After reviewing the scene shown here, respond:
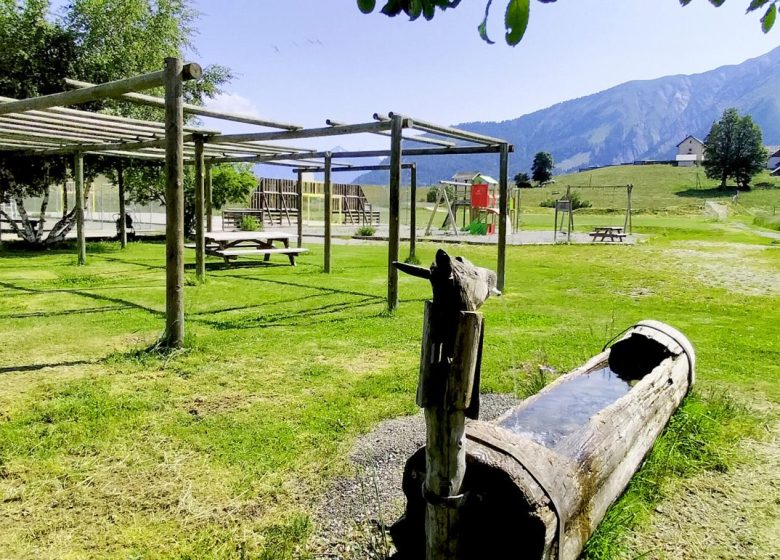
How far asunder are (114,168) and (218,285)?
8.37 meters

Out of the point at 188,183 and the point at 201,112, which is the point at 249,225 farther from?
the point at 201,112

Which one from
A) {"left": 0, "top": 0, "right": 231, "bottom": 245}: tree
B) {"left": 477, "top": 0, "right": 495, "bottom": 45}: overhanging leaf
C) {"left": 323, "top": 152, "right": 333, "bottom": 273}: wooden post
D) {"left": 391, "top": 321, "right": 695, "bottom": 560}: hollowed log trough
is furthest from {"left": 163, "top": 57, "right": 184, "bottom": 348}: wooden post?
{"left": 0, "top": 0, "right": 231, "bottom": 245}: tree

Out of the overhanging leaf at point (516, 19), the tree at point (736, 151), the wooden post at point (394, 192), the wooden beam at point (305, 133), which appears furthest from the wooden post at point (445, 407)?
the tree at point (736, 151)

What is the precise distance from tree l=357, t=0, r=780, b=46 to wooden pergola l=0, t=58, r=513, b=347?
13.4 ft

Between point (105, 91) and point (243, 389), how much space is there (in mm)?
3420

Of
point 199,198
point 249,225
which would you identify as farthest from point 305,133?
point 249,225

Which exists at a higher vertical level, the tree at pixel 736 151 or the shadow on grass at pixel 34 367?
the tree at pixel 736 151

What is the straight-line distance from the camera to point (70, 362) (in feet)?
16.7

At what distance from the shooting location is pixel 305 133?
8.89 meters

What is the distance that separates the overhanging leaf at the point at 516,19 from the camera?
1.43 meters

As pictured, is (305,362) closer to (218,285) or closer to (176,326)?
(176,326)

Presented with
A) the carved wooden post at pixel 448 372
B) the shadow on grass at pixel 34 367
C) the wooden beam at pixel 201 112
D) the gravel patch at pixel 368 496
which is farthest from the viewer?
the wooden beam at pixel 201 112

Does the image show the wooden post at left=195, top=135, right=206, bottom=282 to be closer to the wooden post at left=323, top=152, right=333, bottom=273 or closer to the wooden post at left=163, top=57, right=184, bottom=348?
the wooden post at left=323, top=152, right=333, bottom=273

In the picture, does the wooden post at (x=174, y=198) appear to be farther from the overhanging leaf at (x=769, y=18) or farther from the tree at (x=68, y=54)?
the tree at (x=68, y=54)
